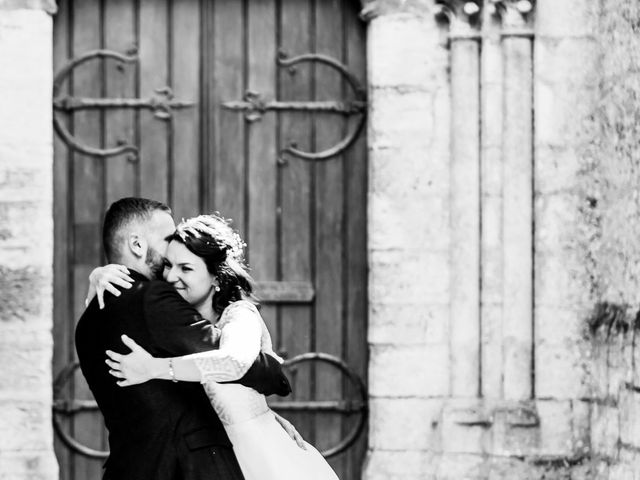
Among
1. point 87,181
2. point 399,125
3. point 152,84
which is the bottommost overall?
point 87,181

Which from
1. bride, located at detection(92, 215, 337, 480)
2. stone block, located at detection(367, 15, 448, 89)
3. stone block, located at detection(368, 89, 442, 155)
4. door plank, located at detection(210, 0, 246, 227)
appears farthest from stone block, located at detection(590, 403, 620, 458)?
bride, located at detection(92, 215, 337, 480)

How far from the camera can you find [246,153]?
22.6 ft

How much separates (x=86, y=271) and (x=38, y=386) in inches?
23.3

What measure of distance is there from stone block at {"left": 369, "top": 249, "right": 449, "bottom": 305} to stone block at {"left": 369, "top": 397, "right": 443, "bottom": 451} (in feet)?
1.50

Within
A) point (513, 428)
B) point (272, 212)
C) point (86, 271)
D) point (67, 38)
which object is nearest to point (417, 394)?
point (513, 428)

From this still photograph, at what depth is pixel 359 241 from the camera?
690 cm

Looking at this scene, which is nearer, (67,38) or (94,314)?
(94,314)

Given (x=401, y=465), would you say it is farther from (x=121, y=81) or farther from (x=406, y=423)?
(x=121, y=81)

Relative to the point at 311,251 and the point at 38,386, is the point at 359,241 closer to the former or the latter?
the point at 311,251

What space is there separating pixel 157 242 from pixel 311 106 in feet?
7.42

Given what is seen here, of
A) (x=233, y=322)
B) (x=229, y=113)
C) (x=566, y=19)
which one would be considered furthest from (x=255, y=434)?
(x=566, y=19)

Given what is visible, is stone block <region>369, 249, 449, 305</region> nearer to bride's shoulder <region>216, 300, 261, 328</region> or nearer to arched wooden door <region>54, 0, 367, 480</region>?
arched wooden door <region>54, 0, 367, 480</region>

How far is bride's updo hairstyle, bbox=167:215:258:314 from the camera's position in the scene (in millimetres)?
4742

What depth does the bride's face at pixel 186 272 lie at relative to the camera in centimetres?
473
